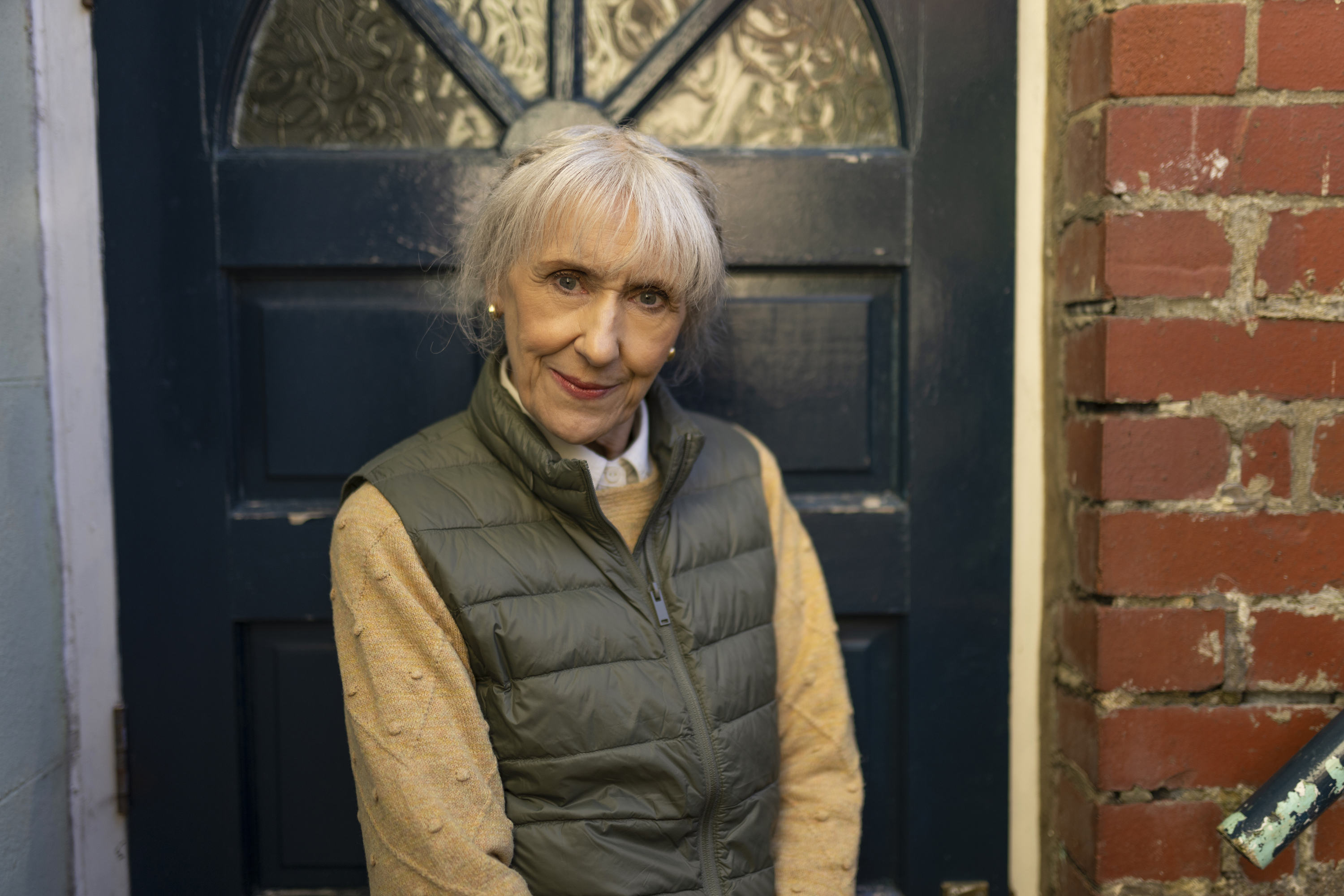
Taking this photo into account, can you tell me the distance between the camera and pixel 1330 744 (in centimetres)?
110

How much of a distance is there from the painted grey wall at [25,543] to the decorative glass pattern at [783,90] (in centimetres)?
92

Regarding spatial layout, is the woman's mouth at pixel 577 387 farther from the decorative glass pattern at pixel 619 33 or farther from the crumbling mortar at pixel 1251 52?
the crumbling mortar at pixel 1251 52

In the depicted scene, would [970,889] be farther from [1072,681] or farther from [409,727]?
[409,727]

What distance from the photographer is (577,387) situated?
1143 mm

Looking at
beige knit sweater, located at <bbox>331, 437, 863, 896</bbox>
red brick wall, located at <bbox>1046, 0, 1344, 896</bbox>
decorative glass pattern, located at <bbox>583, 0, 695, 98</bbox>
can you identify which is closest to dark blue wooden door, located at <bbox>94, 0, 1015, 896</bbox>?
decorative glass pattern, located at <bbox>583, 0, 695, 98</bbox>

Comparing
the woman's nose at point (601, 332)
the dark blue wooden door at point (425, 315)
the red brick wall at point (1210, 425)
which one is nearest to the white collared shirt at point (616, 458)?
the woman's nose at point (601, 332)

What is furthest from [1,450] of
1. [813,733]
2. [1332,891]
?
[1332,891]

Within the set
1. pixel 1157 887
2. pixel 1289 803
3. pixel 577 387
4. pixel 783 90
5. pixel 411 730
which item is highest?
pixel 783 90

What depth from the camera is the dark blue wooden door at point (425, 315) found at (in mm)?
1455

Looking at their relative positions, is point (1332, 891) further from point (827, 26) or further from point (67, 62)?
point (67, 62)

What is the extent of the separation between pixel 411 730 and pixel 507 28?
3.60ft

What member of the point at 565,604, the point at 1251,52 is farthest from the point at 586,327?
the point at 1251,52

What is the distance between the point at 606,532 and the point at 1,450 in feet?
Answer: 2.81

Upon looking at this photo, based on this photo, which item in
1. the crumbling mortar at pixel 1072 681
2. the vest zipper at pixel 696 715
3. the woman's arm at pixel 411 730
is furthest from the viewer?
the crumbling mortar at pixel 1072 681
